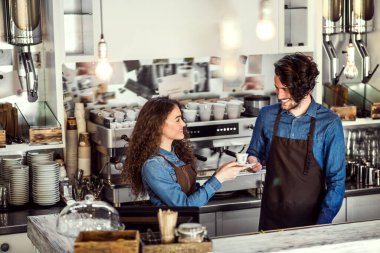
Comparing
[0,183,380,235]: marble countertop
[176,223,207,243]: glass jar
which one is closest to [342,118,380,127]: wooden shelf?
[0,183,380,235]: marble countertop

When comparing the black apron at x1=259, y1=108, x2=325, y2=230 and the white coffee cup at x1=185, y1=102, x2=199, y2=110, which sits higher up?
the white coffee cup at x1=185, y1=102, x2=199, y2=110

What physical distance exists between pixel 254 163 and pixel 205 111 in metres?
1.30

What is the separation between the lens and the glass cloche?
3.29m

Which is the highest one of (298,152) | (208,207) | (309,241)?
(298,152)

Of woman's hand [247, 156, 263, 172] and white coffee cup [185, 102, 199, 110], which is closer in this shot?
woman's hand [247, 156, 263, 172]

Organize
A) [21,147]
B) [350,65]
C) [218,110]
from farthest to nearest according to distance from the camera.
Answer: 1. [350,65]
2. [218,110]
3. [21,147]

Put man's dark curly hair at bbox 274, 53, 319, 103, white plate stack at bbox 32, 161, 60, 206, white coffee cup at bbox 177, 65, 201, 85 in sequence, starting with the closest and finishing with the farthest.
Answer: man's dark curly hair at bbox 274, 53, 319, 103 < white plate stack at bbox 32, 161, 60, 206 < white coffee cup at bbox 177, 65, 201, 85

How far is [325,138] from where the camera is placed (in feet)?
14.4

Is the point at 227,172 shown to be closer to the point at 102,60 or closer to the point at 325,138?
the point at 325,138

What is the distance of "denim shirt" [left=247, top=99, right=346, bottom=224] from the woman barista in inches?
24.4

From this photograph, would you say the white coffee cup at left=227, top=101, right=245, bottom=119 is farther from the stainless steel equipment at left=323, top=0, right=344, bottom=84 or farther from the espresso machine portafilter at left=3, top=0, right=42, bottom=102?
the espresso machine portafilter at left=3, top=0, right=42, bottom=102

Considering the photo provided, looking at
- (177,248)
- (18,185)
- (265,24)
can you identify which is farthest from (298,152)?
(18,185)

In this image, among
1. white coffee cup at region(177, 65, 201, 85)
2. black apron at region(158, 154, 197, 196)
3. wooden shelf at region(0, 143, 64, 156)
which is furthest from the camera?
white coffee cup at region(177, 65, 201, 85)

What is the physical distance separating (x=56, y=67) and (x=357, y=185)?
92.4 inches
